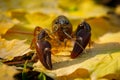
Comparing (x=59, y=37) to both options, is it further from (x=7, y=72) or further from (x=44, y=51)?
(x=7, y=72)

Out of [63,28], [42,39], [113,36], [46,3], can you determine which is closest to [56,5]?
[46,3]

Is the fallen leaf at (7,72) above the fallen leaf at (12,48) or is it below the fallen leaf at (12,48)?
below

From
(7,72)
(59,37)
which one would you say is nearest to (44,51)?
(7,72)

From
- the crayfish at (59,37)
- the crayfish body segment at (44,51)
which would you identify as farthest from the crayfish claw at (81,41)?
A: the crayfish body segment at (44,51)

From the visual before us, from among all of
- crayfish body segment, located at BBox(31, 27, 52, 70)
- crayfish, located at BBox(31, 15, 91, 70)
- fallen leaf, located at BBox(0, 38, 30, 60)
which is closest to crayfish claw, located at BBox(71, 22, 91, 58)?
crayfish, located at BBox(31, 15, 91, 70)

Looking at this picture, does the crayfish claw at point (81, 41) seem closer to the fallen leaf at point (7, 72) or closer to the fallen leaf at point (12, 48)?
the fallen leaf at point (12, 48)

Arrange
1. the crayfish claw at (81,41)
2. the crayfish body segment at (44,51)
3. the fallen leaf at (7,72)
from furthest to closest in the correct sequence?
1. the crayfish claw at (81,41)
2. the crayfish body segment at (44,51)
3. the fallen leaf at (7,72)

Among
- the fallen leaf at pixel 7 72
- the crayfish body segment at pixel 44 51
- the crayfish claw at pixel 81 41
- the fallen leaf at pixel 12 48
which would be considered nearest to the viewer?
the fallen leaf at pixel 7 72

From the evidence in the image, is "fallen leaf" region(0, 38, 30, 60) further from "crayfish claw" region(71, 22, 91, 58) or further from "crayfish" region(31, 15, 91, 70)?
"crayfish claw" region(71, 22, 91, 58)
